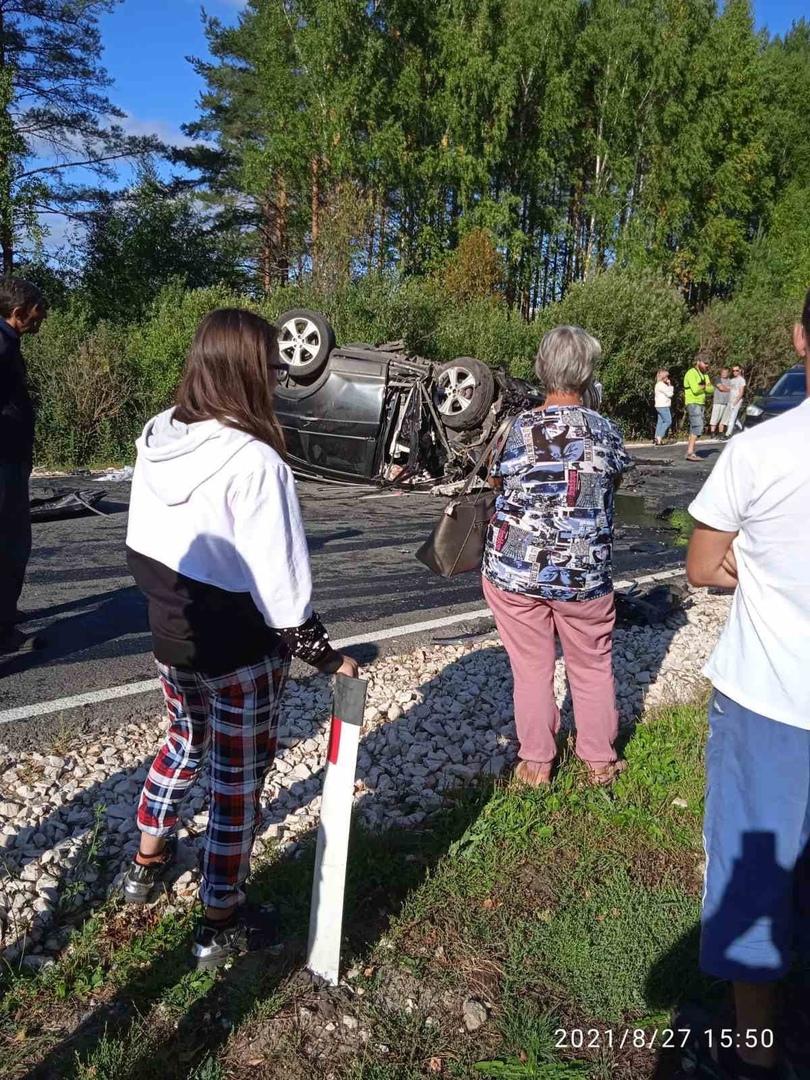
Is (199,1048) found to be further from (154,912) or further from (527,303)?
(527,303)

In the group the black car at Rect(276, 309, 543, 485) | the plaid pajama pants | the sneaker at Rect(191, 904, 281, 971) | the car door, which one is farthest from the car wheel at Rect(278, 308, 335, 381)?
the sneaker at Rect(191, 904, 281, 971)

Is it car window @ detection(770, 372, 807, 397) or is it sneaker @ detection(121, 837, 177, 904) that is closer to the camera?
sneaker @ detection(121, 837, 177, 904)

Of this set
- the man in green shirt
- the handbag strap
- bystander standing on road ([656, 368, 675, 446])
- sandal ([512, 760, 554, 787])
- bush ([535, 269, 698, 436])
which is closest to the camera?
sandal ([512, 760, 554, 787])

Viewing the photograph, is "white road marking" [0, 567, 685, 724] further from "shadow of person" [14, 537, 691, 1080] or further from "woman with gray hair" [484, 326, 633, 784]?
"woman with gray hair" [484, 326, 633, 784]

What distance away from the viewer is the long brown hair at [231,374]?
223cm

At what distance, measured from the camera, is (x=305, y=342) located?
10.3m

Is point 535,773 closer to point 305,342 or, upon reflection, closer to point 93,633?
point 93,633

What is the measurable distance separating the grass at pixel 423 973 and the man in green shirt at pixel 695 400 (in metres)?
15.0

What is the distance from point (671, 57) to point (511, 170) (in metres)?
7.54

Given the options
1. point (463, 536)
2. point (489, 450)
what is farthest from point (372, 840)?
A: point (489, 450)

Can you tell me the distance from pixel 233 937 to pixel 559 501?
6.15ft

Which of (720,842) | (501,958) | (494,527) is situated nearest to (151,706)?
(494,527)

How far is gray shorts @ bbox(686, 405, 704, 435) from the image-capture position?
17812 millimetres

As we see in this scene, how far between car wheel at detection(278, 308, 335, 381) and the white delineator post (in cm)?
838
